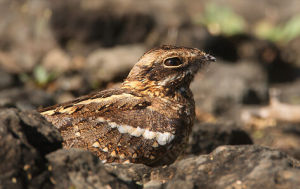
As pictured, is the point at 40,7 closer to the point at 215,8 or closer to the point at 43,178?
the point at 215,8

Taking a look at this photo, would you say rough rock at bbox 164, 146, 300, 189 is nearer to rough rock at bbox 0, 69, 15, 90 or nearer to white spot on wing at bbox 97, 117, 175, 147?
white spot on wing at bbox 97, 117, 175, 147

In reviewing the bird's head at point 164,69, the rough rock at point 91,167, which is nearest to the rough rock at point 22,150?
the rough rock at point 91,167

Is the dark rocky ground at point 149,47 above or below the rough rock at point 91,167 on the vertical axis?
below

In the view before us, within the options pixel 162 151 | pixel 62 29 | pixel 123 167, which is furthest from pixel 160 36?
pixel 123 167

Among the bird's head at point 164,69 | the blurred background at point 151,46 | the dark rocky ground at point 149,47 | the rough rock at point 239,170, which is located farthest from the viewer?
the blurred background at point 151,46

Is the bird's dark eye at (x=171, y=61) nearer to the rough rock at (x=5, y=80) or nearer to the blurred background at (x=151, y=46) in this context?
the blurred background at (x=151, y=46)

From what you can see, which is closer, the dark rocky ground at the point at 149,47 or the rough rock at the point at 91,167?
the rough rock at the point at 91,167

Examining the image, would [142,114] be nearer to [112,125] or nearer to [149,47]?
[112,125]

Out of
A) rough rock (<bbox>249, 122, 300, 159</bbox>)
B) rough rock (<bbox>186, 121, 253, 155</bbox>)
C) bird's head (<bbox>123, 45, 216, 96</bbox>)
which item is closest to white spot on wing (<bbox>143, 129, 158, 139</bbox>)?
bird's head (<bbox>123, 45, 216, 96</bbox>)
